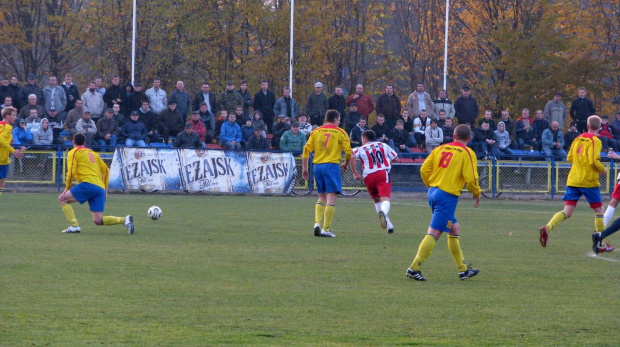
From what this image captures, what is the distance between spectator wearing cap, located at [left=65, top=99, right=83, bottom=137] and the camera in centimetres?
2480

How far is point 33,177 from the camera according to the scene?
24234mm

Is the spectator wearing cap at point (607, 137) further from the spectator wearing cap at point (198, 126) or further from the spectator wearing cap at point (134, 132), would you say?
the spectator wearing cap at point (134, 132)

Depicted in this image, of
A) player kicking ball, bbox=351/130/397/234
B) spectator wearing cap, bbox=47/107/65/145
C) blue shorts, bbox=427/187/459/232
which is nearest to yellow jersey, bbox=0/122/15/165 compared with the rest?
player kicking ball, bbox=351/130/397/234

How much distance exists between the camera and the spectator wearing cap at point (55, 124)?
24.8 meters

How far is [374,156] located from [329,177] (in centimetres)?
101

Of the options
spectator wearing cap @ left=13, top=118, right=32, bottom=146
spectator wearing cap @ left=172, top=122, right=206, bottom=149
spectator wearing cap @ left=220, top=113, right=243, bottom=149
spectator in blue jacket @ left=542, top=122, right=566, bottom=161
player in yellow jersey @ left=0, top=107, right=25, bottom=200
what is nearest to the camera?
player in yellow jersey @ left=0, top=107, right=25, bottom=200

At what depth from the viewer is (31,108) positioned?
24.6m

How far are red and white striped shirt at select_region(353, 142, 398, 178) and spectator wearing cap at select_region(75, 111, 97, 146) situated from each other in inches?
471

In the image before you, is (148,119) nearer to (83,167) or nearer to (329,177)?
(83,167)

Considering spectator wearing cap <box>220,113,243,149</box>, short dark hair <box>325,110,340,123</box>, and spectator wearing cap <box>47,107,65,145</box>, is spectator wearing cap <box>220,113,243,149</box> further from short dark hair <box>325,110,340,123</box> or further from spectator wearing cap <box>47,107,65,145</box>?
short dark hair <box>325,110,340,123</box>

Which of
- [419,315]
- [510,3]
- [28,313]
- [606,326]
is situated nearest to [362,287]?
[419,315]

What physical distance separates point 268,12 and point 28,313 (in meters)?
27.0

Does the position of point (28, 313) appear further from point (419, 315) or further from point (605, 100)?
point (605, 100)

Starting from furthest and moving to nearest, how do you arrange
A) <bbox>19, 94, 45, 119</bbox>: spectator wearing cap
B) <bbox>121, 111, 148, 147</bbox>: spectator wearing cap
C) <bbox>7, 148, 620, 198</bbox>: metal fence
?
<bbox>121, 111, 148, 147</bbox>: spectator wearing cap < <bbox>19, 94, 45, 119</bbox>: spectator wearing cap < <bbox>7, 148, 620, 198</bbox>: metal fence
